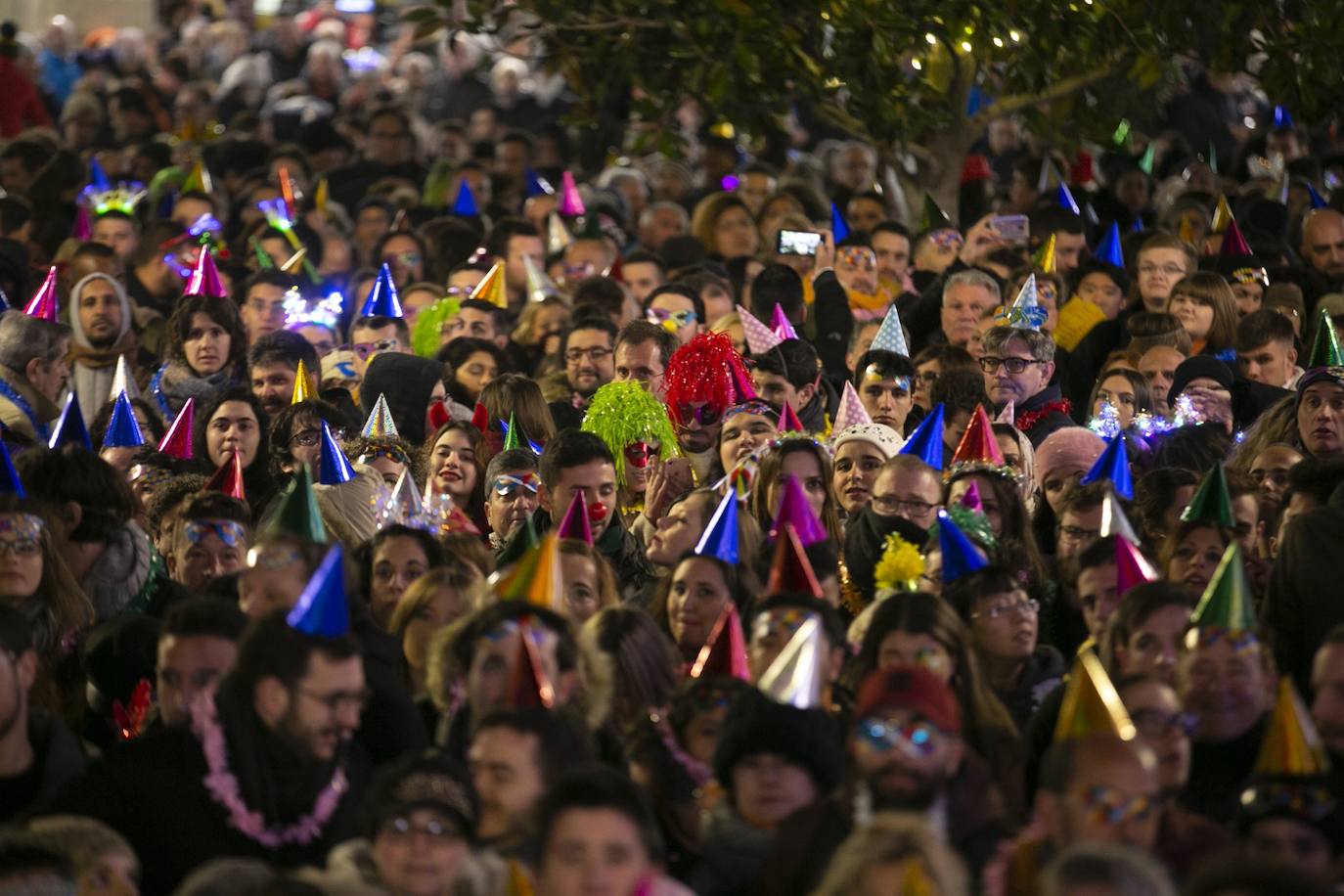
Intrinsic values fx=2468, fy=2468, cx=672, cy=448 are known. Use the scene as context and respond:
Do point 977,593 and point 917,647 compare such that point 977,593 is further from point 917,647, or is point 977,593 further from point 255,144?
point 255,144

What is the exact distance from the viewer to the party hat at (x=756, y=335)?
10.6 metres

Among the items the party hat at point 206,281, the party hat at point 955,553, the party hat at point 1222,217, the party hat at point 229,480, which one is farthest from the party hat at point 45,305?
the party hat at point 1222,217

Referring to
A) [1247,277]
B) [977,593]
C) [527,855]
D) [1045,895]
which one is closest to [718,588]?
[977,593]

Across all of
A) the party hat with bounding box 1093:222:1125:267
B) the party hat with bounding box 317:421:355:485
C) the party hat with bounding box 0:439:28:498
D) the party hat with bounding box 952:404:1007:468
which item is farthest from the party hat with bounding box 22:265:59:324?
the party hat with bounding box 1093:222:1125:267

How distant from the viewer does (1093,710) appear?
18.6 ft

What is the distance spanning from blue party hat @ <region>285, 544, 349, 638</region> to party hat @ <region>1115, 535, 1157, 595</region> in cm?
233

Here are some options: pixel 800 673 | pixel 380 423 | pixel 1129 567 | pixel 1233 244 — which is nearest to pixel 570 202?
pixel 1233 244

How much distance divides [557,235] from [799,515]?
6.64 metres

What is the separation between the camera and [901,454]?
27.6 feet

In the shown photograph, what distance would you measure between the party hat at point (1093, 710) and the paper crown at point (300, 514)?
248 cm

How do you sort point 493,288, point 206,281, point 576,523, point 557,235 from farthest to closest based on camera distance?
point 557,235
point 493,288
point 206,281
point 576,523

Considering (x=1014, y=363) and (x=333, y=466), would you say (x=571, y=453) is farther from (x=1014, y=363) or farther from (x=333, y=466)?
(x=1014, y=363)

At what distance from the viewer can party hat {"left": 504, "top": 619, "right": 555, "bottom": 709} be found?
5.87 meters

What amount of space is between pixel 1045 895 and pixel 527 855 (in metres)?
1.20
